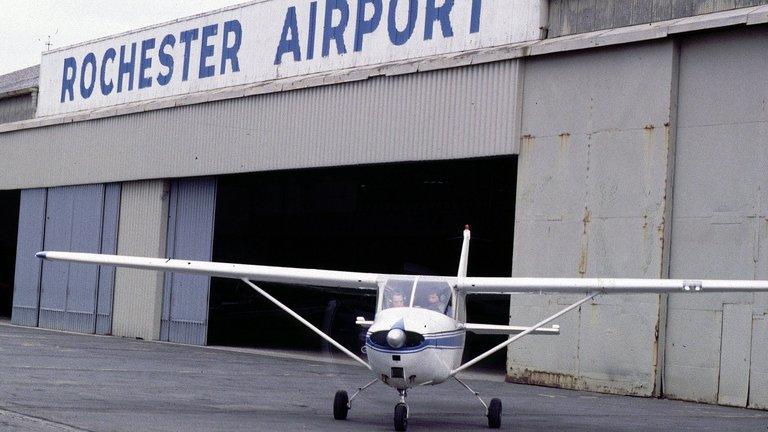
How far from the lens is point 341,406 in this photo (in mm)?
12375

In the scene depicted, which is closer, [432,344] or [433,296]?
[432,344]

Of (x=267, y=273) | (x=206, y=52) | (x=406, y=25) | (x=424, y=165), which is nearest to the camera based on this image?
(x=267, y=273)

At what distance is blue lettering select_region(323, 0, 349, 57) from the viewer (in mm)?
24500

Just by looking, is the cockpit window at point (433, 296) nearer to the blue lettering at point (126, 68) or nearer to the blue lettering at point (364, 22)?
the blue lettering at point (364, 22)

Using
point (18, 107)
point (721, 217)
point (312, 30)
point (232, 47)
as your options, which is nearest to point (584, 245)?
point (721, 217)

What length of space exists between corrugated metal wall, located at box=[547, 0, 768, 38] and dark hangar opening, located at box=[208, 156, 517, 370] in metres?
8.01

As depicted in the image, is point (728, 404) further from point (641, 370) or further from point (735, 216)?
point (735, 216)

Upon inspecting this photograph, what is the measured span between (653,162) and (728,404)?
13.8ft

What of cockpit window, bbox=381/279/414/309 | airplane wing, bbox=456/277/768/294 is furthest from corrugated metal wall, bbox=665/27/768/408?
cockpit window, bbox=381/279/414/309

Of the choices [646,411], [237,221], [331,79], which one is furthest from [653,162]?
[237,221]

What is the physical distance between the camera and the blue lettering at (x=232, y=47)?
90.3ft

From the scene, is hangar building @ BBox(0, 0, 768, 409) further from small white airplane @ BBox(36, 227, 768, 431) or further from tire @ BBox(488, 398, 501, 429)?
tire @ BBox(488, 398, 501, 429)

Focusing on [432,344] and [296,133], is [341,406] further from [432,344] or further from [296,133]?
[296,133]

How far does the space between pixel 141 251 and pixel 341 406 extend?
18273 mm
